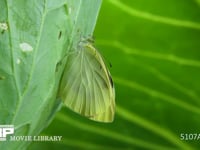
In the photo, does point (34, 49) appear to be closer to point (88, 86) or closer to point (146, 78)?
point (88, 86)

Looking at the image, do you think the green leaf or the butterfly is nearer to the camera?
the green leaf

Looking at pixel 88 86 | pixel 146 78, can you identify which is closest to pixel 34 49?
pixel 88 86

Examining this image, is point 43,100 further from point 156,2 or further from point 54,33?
point 156,2

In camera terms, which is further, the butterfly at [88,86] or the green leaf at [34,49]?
the butterfly at [88,86]

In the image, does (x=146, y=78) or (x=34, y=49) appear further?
(x=146, y=78)
